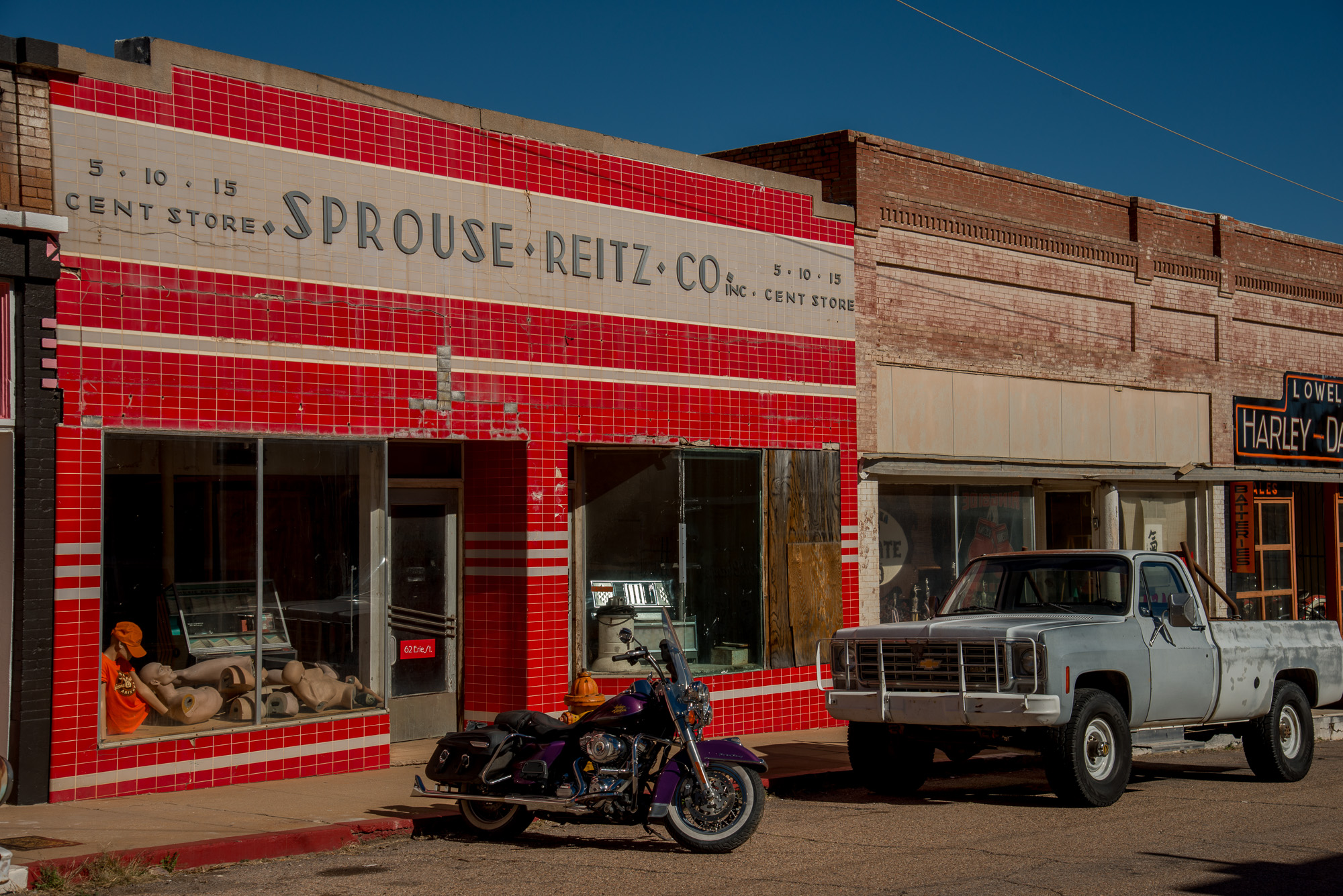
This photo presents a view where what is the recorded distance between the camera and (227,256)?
36.4 feet

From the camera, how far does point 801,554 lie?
1527cm

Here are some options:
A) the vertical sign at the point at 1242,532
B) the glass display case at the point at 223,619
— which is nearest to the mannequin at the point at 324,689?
the glass display case at the point at 223,619

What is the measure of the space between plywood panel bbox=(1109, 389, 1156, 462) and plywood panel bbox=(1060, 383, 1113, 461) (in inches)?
7.0

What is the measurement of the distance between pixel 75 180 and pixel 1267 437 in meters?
19.1

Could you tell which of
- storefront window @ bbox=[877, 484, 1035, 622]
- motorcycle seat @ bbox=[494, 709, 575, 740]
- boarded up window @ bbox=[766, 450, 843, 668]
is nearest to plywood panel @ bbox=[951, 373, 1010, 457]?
storefront window @ bbox=[877, 484, 1035, 622]

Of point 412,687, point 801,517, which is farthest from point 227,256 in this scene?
point 801,517

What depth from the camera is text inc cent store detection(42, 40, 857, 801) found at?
10461 millimetres

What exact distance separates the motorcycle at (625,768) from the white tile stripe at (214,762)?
2.49 m

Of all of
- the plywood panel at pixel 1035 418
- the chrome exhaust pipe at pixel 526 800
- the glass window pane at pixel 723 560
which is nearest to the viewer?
the chrome exhaust pipe at pixel 526 800

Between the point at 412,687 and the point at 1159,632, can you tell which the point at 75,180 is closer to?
the point at 412,687

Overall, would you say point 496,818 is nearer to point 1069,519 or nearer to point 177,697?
point 177,697

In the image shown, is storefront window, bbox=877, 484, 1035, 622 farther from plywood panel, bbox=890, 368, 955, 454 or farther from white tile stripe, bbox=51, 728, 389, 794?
white tile stripe, bbox=51, 728, 389, 794

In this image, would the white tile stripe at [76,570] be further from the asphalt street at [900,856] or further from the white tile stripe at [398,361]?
the asphalt street at [900,856]

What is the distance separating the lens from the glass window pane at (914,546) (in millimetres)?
16625
